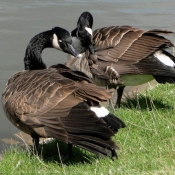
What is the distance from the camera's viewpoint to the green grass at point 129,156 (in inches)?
214

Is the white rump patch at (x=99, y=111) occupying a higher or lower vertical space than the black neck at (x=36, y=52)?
lower

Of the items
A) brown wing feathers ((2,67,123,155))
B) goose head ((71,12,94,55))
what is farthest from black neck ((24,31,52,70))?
goose head ((71,12,94,55))

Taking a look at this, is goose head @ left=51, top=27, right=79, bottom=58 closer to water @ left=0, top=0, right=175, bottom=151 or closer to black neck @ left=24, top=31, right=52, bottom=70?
black neck @ left=24, top=31, right=52, bottom=70

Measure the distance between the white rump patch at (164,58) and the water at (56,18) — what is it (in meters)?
4.13

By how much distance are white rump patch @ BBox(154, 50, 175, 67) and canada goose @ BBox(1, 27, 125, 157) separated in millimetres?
2326

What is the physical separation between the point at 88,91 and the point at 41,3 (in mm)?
12252

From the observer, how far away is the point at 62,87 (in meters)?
5.83

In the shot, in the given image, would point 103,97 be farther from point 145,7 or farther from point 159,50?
point 145,7

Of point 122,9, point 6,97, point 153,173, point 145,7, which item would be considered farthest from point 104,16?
point 153,173

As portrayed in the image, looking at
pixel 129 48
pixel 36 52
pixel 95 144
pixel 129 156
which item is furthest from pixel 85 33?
pixel 95 144

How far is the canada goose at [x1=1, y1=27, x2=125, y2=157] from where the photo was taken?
18.0 ft

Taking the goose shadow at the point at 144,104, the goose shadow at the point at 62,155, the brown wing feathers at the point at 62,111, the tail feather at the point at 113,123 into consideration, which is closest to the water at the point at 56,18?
the goose shadow at the point at 144,104

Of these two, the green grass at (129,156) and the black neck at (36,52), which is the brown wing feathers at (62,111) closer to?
the green grass at (129,156)

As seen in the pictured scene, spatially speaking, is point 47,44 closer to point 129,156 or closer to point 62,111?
point 62,111
